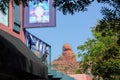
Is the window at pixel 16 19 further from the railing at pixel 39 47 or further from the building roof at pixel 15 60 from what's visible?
the building roof at pixel 15 60

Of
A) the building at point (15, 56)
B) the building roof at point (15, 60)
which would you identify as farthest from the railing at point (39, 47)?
the building roof at point (15, 60)

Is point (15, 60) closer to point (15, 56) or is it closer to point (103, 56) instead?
point (15, 56)

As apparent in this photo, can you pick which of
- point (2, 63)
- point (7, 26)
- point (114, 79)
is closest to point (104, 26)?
point (2, 63)

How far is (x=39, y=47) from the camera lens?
31406 mm

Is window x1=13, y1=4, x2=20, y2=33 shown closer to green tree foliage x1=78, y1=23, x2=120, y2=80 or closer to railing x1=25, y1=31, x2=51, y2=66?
railing x1=25, y1=31, x2=51, y2=66

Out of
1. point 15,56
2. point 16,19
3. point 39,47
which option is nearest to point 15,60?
point 15,56

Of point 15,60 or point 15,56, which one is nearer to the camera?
point 15,60

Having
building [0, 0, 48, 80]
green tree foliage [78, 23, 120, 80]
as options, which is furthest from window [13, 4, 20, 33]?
green tree foliage [78, 23, 120, 80]

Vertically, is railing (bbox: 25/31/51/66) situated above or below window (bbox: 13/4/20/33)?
below

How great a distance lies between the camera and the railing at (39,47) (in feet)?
96.6

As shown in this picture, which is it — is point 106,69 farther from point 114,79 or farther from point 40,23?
point 40,23

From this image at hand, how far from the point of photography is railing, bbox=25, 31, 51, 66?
1159 inches

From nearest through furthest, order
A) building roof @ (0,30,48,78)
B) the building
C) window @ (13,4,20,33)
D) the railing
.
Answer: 1. building roof @ (0,30,48,78)
2. the building
3. window @ (13,4,20,33)
4. the railing

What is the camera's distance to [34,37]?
3055 cm
